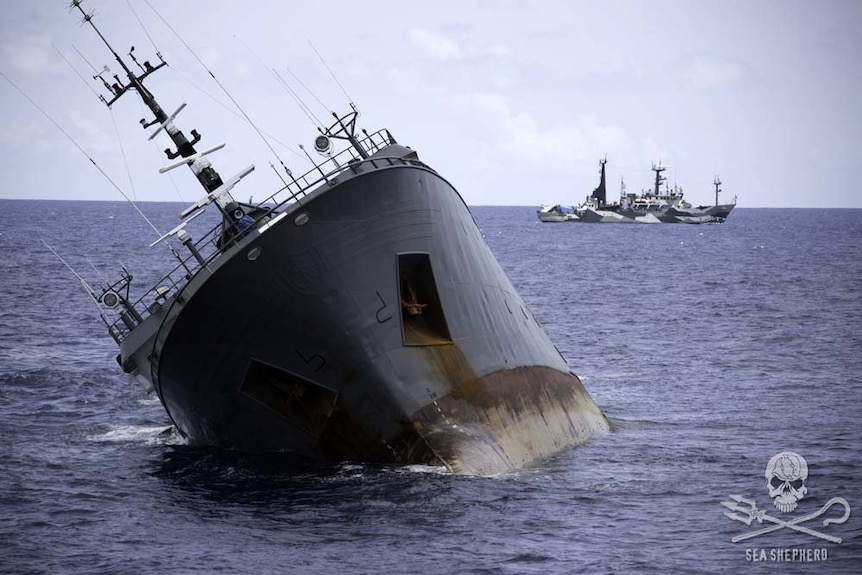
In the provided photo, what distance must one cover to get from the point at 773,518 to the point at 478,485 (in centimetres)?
529

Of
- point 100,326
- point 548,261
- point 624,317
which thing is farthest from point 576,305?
point 548,261

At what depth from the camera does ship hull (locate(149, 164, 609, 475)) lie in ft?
68.8

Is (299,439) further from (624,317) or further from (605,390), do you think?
(624,317)

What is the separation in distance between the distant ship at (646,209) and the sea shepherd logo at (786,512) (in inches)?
6085

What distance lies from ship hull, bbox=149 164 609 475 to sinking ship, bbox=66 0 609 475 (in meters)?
0.02

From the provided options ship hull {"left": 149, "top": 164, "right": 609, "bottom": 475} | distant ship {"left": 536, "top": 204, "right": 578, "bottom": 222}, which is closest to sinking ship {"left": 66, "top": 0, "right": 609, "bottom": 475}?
ship hull {"left": 149, "top": 164, "right": 609, "bottom": 475}

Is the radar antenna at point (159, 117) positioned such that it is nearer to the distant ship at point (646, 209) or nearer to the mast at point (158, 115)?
the mast at point (158, 115)

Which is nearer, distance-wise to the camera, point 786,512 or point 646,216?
point 786,512

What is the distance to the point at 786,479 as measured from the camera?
2256 cm

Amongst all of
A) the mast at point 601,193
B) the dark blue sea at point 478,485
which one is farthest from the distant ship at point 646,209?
the dark blue sea at point 478,485

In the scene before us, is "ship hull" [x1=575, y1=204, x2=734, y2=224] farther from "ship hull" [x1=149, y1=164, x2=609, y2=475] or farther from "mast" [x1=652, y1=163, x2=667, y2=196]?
"ship hull" [x1=149, y1=164, x2=609, y2=475]

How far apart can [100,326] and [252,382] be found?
1082 inches

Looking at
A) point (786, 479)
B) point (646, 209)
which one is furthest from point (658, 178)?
point (786, 479)

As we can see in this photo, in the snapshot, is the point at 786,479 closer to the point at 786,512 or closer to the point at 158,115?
the point at 786,512
